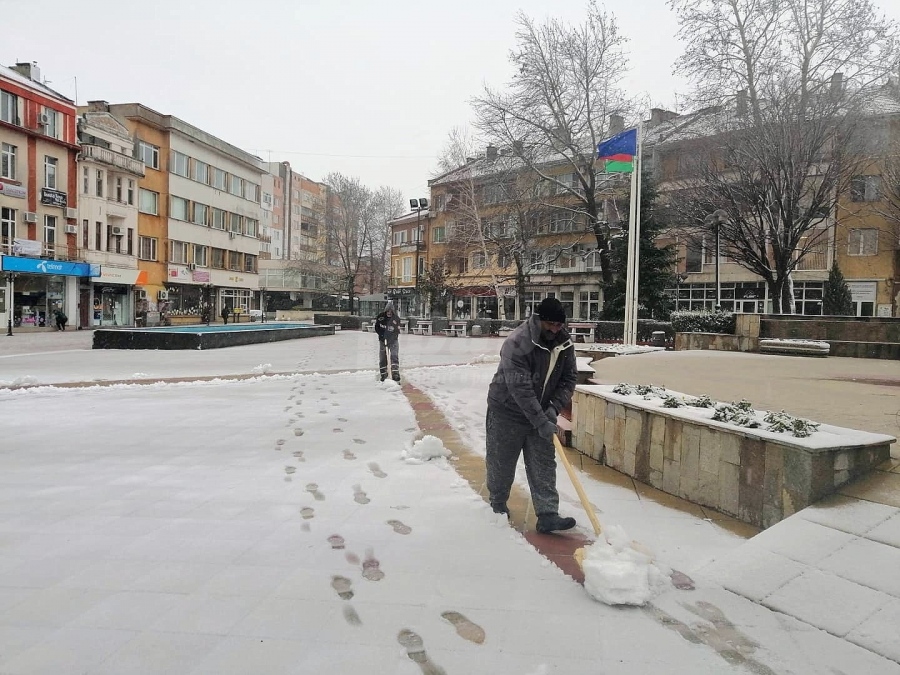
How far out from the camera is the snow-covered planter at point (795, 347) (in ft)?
42.9

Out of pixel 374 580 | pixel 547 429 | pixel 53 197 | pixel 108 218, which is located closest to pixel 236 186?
pixel 108 218

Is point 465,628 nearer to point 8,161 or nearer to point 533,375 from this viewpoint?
point 533,375

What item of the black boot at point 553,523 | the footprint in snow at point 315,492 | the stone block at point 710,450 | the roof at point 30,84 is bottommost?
the footprint in snow at point 315,492

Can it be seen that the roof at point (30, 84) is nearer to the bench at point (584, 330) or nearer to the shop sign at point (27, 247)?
the shop sign at point (27, 247)

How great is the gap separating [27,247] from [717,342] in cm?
3355

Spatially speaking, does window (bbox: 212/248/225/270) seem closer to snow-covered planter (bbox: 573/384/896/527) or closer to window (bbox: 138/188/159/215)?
window (bbox: 138/188/159/215)

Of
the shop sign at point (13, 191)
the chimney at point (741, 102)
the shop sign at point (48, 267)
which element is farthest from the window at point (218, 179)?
the chimney at point (741, 102)

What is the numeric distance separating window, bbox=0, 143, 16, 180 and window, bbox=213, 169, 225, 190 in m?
16.0

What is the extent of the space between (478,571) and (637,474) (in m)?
2.32

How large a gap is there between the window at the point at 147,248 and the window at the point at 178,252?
3.77ft

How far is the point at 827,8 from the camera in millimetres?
21438

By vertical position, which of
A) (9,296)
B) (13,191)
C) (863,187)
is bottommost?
(9,296)

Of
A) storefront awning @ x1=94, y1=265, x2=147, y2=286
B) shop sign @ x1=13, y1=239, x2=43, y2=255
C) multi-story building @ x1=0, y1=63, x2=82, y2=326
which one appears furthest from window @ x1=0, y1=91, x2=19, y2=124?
storefront awning @ x1=94, y1=265, x2=147, y2=286

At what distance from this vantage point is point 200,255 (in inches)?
1831
